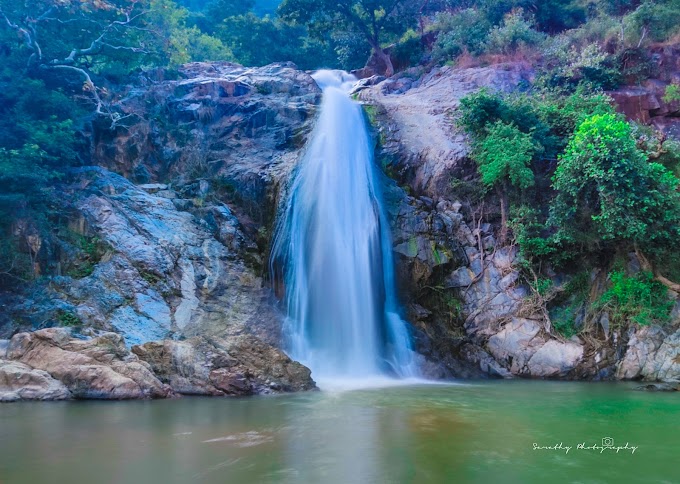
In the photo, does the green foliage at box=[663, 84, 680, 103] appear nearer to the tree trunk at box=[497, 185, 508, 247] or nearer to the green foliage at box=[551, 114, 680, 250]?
the green foliage at box=[551, 114, 680, 250]

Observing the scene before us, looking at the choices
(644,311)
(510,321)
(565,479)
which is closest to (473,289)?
(510,321)

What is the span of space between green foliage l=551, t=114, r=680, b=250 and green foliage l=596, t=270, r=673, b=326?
91cm

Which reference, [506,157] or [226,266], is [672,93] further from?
[226,266]

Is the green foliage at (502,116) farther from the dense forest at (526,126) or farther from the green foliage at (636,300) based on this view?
the green foliage at (636,300)

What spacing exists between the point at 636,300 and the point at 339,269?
7079 mm

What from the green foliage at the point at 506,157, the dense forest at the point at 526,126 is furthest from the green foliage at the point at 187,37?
the green foliage at the point at 506,157

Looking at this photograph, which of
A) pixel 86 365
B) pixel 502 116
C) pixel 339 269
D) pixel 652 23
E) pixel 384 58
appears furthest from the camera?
pixel 384 58

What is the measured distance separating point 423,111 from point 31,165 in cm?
1207

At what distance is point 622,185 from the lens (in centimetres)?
1144

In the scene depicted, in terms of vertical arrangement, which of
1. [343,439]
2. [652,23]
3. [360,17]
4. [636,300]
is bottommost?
[343,439]

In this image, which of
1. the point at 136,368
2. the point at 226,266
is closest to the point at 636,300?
the point at 226,266

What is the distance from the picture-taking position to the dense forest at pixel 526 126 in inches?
461

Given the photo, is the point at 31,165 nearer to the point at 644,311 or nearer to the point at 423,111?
the point at 423,111

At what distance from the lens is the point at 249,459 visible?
526cm
